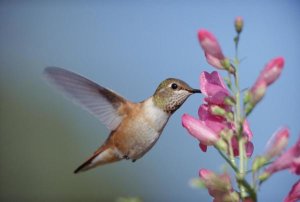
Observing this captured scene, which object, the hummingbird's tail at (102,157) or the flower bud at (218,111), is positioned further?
the hummingbird's tail at (102,157)

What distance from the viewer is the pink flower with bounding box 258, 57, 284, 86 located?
8.98ft

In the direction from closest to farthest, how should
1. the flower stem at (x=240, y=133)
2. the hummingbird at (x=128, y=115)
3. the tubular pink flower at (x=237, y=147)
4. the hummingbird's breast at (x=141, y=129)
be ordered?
the flower stem at (x=240, y=133)
the tubular pink flower at (x=237, y=147)
the hummingbird at (x=128, y=115)
the hummingbird's breast at (x=141, y=129)

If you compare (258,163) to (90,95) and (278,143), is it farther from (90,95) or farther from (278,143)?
(90,95)

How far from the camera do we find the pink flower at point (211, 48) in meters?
2.85

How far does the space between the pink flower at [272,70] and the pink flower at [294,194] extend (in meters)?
0.57

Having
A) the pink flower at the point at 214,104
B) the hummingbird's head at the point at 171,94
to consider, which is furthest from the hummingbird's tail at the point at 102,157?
the pink flower at the point at 214,104

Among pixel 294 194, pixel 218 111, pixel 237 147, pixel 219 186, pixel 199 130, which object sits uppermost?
pixel 218 111

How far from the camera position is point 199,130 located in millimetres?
3031

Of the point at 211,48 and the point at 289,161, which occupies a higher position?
the point at 211,48

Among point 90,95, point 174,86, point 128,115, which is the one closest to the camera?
point 90,95

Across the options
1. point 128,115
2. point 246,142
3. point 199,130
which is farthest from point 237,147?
point 128,115

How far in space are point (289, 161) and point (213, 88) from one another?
57cm

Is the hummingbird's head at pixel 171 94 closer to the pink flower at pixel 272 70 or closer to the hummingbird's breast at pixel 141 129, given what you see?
the hummingbird's breast at pixel 141 129

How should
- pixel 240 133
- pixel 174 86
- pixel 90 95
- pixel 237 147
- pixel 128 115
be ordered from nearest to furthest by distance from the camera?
pixel 240 133
pixel 237 147
pixel 90 95
pixel 174 86
pixel 128 115
